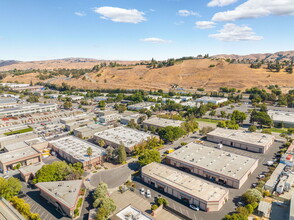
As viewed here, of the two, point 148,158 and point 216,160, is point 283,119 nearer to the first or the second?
point 216,160

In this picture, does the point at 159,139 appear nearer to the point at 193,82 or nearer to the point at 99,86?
the point at 193,82

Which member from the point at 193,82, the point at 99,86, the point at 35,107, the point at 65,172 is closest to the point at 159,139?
the point at 65,172

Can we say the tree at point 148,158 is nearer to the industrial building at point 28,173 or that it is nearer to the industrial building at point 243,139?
the industrial building at point 28,173

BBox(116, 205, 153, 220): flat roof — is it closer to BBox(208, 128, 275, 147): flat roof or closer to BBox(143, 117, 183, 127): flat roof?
BBox(208, 128, 275, 147): flat roof

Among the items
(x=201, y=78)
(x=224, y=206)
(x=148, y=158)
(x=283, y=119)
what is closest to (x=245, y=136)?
(x=283, y=119)

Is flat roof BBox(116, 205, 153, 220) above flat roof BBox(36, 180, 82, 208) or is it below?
below

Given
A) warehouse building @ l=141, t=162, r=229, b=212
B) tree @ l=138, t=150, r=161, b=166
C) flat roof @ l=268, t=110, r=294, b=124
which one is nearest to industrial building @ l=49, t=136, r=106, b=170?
tree @ l=138, t=150, r=161, b=166
